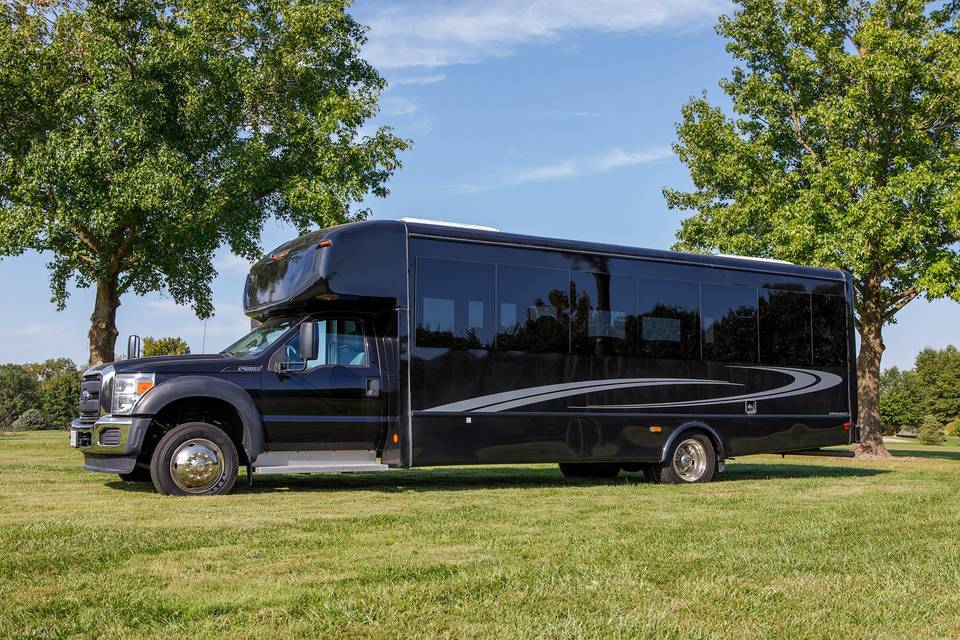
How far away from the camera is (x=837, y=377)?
16016 mm

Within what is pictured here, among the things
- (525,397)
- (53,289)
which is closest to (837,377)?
(525,397)

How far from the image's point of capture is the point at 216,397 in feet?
37.8

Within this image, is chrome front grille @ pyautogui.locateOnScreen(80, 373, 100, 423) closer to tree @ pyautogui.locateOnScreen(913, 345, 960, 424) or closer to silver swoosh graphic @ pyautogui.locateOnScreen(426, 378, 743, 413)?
silver swoosh graphic @ pyautogui.locateOnScreen(426, 378, 743, 413)

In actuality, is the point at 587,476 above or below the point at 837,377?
below

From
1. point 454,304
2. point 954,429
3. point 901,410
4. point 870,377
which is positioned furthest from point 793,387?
point 954,429

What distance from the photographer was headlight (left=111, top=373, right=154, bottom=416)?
11.5 m

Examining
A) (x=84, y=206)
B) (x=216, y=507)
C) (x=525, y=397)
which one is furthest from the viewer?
(x=84, y=206)

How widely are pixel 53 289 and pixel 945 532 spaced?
24.6 m

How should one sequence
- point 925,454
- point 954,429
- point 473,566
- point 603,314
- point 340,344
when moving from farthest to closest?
point 954,429
point 925,454
point 603,314
point 340,344
point 473,566

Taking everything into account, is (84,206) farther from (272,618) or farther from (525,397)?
(272,618)

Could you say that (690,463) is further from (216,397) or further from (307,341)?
(216,397)

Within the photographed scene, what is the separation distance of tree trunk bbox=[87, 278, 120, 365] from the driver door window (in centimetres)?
1496

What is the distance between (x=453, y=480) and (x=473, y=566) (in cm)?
847

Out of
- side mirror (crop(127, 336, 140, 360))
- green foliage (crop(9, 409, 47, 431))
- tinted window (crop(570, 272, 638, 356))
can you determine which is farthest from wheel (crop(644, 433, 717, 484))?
green foliage (crop(9, 409, 47, 431))
